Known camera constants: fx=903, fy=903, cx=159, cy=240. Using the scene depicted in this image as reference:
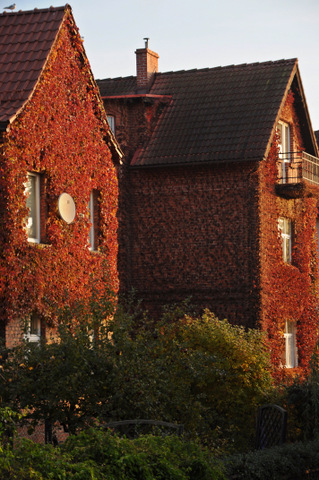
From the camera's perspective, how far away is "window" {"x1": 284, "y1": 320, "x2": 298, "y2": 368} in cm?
3036

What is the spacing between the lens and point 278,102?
28.4 metres

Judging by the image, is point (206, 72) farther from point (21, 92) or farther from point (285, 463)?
point (285, 463)

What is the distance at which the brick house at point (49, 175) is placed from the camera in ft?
61.3

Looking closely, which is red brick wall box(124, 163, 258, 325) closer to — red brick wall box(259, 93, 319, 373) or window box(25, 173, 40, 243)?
red brick wall box(259, 93, 319, 373)

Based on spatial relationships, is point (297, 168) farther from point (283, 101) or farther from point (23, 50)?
point (23, 50)

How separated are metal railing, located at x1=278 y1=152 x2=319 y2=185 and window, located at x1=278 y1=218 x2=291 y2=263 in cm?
139

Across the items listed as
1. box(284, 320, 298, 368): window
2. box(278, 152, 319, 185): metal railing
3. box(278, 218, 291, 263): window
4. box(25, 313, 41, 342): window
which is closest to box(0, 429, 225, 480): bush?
box(25, 313, 41, 342): window

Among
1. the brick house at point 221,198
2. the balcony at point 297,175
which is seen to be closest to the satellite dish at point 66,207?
the brick house at point 221,198

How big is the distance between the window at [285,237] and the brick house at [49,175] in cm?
866

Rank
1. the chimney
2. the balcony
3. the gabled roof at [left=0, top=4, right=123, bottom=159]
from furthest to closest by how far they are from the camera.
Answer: the chimney
the balcony
the gabled roof at [left=0, top=4, right=123, bottom=159]

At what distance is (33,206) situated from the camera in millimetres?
20125

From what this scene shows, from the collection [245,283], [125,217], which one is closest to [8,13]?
[125,217]

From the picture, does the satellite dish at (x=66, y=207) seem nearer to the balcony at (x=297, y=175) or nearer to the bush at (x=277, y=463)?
the bush at (x=277, y=463)

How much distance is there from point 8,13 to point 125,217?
28.0ft
